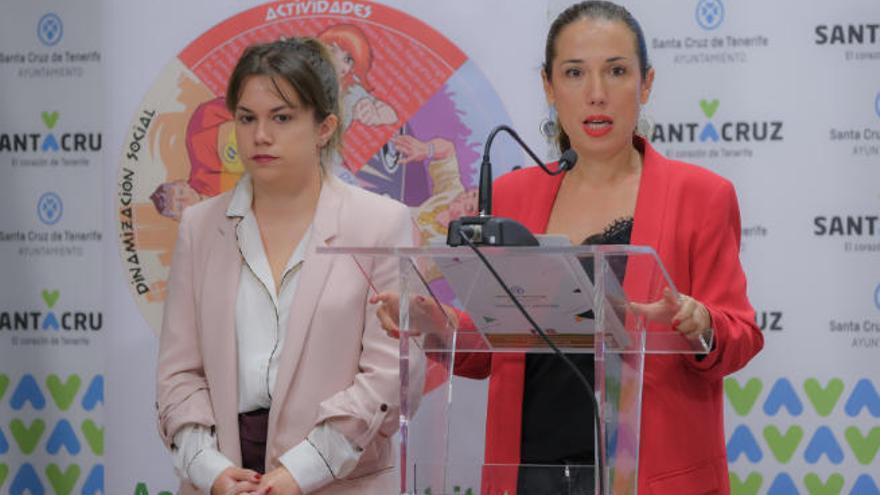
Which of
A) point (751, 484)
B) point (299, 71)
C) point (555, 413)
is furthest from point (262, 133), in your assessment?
point (751, 484)

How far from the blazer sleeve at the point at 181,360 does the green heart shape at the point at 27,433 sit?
125 centimetres

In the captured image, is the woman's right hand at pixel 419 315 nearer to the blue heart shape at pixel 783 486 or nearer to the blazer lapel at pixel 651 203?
the blazer lapel at pixel 651 203

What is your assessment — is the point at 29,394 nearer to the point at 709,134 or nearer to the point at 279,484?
the point at 279,484

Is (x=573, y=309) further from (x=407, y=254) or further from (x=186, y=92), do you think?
(x=186, y=92)

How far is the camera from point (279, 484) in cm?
316

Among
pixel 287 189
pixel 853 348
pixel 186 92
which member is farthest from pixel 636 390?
pixel 186 92

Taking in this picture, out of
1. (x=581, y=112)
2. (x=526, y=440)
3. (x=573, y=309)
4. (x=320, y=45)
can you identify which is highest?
(x=320, y=45)

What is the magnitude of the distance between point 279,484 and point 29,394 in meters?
1.67

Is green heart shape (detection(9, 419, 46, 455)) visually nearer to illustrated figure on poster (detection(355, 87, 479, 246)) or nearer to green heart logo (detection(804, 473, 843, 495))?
illustrated figure on poster (detection(355, 87, 479, 246))

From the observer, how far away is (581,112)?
2857 mm

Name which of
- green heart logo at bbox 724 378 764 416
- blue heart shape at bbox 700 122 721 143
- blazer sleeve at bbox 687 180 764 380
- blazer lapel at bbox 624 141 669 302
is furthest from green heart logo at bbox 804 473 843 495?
blazer lapel at bbox 624 141 669 302

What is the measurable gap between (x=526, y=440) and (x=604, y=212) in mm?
529

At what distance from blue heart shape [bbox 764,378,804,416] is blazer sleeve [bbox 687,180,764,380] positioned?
130cm

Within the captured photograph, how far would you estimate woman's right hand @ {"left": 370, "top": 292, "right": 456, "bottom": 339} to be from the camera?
2322 millimetres
